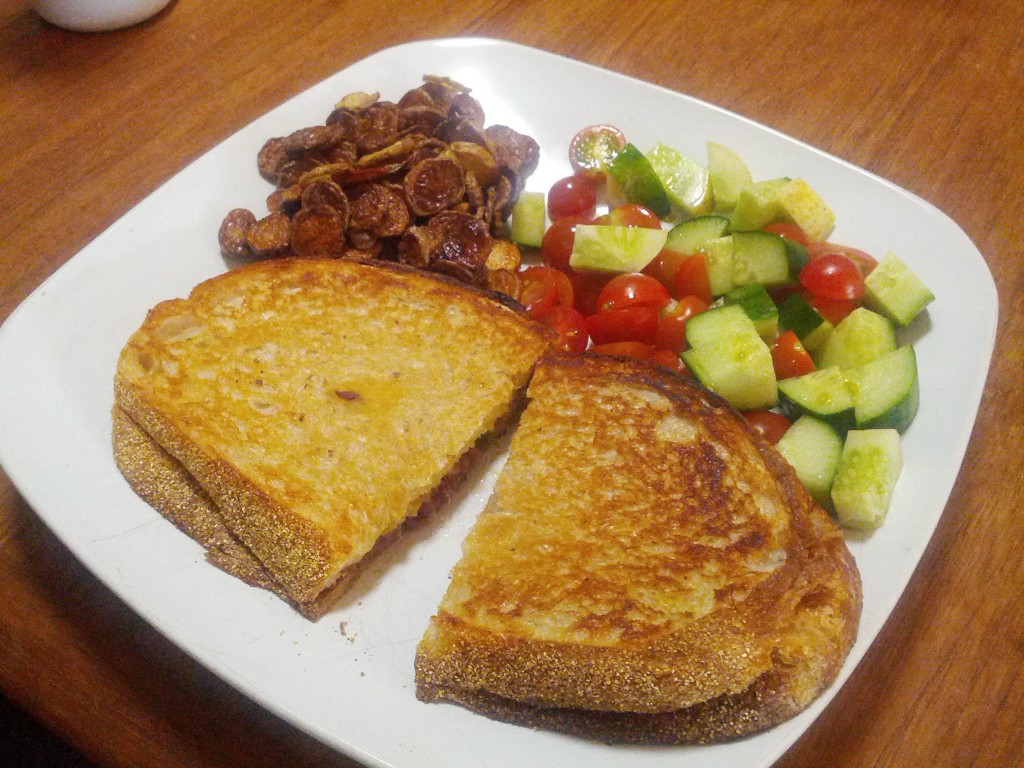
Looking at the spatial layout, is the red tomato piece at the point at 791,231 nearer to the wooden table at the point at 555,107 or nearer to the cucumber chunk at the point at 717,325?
the cucumber chunk at the point at 717,325

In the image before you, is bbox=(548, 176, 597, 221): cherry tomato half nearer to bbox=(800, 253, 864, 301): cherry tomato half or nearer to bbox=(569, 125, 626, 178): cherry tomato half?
bbox=(569, 125, 626, 178): cherry tomato half

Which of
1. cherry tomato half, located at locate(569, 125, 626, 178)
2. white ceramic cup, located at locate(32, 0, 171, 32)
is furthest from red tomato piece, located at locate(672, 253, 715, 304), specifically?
white ceramic cup, located at locate(32, 0, 171, 32)

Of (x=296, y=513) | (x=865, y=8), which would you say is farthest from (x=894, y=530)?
(x=865, y=8)

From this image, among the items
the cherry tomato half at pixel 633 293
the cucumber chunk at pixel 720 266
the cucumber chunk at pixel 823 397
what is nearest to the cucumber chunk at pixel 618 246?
the cherry tomato half at pixel 633 293

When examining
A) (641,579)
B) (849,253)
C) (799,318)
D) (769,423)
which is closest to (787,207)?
(849,253)

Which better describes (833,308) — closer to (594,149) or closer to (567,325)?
(567,325)

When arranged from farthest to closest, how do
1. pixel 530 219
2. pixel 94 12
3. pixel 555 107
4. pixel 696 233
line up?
pixel 94 12
pixel 555 107
pixel 530 219
pixel 696 233
